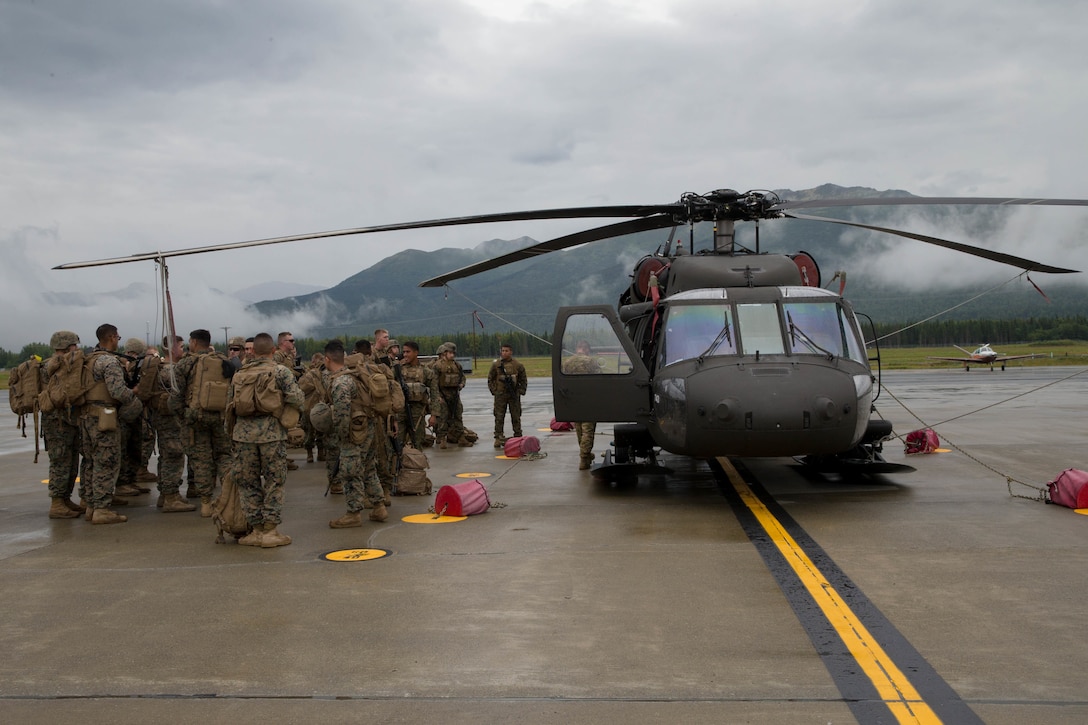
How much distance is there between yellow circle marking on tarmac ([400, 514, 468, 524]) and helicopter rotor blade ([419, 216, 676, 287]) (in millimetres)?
2488

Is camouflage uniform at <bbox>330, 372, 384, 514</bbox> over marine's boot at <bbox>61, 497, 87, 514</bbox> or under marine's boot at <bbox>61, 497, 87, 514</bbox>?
over

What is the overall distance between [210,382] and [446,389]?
651 cm

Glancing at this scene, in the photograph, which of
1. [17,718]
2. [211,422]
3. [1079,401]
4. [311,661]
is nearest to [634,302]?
[211,422]

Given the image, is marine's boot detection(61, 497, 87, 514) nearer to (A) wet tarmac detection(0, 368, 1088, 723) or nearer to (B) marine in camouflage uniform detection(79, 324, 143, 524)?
(A) wet tarmac detection(0, 368, 1088, 723)

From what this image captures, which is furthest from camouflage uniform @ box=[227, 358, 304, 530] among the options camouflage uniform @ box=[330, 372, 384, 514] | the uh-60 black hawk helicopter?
the uh-60 black hawk helicopter

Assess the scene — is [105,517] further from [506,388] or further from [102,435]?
[506,388]

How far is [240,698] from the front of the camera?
410 centimetres

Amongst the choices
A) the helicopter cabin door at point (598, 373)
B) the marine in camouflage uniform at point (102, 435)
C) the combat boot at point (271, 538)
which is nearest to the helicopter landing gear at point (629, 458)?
the helicopter cabin door at point (598, 373)

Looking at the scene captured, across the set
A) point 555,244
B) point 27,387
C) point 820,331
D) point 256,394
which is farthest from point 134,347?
point 820,331

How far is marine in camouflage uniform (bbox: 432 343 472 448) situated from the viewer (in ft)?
49.0

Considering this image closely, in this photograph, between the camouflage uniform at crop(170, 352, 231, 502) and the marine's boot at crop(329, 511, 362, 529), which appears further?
the camouflage uniform at crop(170, 352, 231, 502)

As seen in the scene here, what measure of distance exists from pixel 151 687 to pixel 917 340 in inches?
5187

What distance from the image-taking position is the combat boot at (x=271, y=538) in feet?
24.4

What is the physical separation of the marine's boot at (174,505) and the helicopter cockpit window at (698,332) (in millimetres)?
5239
